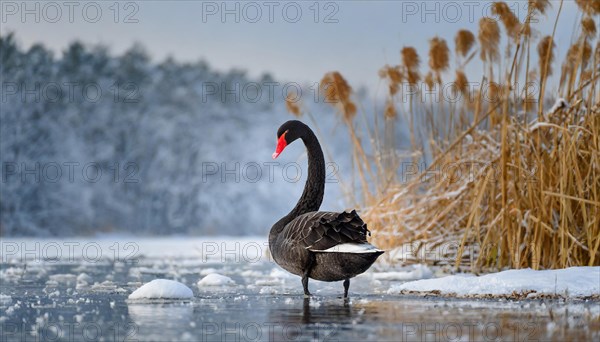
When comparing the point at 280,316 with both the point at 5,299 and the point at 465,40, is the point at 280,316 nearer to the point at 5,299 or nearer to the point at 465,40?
the point at 5,299

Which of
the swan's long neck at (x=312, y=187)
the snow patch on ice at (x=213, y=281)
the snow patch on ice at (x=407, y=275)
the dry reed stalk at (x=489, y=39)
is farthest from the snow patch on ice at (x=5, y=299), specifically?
the dry reed stalk at (x=489, y=39)

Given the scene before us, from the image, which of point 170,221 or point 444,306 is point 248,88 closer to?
point 170,221

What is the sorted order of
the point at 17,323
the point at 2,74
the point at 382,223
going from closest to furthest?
the point at 17,323 → the point at 382,223 → the point at 2,74

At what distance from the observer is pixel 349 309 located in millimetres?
5316

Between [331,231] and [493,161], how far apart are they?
116 inches

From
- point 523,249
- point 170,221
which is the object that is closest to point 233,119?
point 170,221

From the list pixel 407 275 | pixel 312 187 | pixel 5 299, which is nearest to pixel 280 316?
pixel 312 187

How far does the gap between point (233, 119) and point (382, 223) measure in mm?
27994

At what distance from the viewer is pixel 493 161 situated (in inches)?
325

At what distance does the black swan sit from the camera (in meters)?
5.69

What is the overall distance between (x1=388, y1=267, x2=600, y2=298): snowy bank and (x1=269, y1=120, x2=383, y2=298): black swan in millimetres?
724

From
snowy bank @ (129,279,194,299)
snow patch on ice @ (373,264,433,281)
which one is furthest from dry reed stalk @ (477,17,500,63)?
snowy bank @ (129,279,194,299)

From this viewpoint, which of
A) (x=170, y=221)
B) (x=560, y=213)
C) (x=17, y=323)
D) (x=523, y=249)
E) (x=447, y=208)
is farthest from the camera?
(x=170, y=221)

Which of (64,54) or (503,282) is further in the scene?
(64,54)
